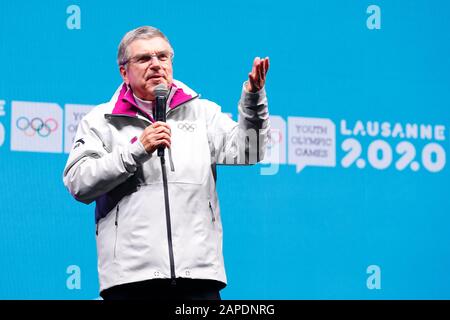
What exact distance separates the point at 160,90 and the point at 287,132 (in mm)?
1263

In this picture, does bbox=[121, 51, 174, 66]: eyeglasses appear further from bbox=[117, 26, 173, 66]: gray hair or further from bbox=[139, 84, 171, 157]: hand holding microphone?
bbox=[139, 84, 171, 157]: hand holding microphone

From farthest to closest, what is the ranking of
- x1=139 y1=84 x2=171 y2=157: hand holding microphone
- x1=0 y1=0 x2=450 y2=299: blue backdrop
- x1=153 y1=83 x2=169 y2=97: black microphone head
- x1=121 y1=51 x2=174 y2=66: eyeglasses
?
x1=0 y1=0 x2=450 y2=299: blue backdrop < x1=121 y1=51 x2=174 y2=66: eyeglasses < x1=153 y1=83 x2=169 y2=97: black microphone head < x1=139 y1=84 x2=171 y2=157: hand holding microphone

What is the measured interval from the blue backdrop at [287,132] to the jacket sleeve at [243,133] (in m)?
0.95

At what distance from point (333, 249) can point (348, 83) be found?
689mm

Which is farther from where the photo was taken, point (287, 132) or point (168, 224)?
point (287, 132)

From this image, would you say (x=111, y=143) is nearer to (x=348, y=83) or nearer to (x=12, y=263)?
(x=12, y=263)

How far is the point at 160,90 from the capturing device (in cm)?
251

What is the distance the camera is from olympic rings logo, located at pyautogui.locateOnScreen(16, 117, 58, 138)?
338 cm

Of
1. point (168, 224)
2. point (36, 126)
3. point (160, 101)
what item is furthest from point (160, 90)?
point (36, 126)

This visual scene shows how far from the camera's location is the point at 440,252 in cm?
385

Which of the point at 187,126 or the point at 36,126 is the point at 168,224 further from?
the point at 36,126

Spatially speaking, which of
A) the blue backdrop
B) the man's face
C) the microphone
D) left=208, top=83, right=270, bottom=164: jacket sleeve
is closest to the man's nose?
the man's face

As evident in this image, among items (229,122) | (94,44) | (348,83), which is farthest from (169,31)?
(229,122)

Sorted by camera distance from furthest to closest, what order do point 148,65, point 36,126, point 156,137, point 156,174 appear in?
point 36,126
point 148,65
point 156,174
point 156,137
